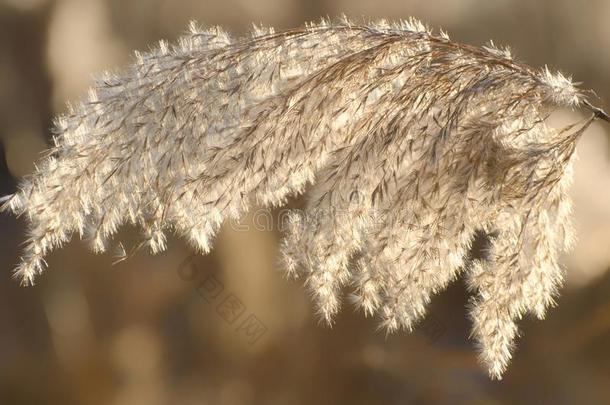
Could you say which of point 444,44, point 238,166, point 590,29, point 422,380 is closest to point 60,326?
point 422,380

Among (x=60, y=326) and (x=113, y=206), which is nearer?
(x=113, y=206)

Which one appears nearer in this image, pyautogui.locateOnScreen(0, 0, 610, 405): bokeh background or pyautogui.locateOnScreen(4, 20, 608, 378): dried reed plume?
pyautogui.locateOnScreen(4, 20, 608, 378): dried reed plume

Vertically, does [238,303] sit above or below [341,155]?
above

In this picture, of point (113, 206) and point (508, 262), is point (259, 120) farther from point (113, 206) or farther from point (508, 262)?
point (508, 262)

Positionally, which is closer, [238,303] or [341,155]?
[341,155]
